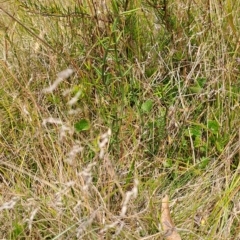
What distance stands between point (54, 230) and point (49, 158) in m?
0.25

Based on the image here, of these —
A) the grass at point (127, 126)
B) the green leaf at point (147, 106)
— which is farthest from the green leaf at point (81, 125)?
the green leaf at point (147, 106)

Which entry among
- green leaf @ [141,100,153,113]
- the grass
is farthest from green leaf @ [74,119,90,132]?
green leaf @ [141,100,153,113]

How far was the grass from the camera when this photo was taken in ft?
4.29

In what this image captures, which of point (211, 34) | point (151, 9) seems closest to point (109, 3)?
point (151, 9)

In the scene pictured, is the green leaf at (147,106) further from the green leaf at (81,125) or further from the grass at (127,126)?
the green leaf at (81,125)

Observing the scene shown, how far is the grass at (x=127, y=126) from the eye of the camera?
1309 millimetres

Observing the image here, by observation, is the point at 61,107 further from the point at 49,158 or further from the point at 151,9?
the point at 151,9

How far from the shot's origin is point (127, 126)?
153 centimetres

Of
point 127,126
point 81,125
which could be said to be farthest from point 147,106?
point 81,125

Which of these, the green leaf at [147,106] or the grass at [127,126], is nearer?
the grass at [127,126]

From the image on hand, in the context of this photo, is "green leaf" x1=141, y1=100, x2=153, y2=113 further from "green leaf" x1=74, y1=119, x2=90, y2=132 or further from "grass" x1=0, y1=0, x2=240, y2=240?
"green leaf" x1=74, y1=119, x2=90, y2=132

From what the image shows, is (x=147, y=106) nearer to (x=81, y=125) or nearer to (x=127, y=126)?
(x=127, y=126)

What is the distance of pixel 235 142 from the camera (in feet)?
4.98

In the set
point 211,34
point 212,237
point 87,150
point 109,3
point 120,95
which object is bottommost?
point 212,237
